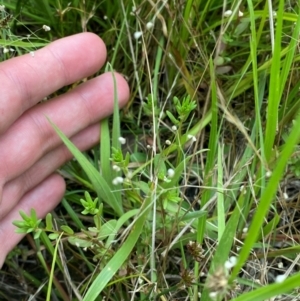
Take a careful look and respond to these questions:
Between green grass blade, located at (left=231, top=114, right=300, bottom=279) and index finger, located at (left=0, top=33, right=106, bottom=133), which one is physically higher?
green grass blade, located at (left=231, top=114, right=300, bottom=279)

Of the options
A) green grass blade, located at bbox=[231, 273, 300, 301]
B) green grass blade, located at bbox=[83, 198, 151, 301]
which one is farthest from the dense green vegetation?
green grass blade, located at bbox=[231, 273, 300, 301]

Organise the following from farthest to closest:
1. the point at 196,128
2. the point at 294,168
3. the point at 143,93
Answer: the point at 143,93, the point at 196,128, the point at 294,168

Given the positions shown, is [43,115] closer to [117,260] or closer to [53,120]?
[53,120]

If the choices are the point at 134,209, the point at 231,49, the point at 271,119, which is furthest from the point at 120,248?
the point at 231,49

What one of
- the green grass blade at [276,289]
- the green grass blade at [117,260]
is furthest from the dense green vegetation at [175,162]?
the green grass blade at [276,289]

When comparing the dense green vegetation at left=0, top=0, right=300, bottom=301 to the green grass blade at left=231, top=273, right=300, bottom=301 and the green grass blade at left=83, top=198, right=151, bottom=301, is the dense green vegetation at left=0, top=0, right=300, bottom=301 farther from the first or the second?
the green grass blade at left=231, top=273, right=300, bottom=301

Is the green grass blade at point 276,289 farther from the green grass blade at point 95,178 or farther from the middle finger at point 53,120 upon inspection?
the middle finger at point 53,120

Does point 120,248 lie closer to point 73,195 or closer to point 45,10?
point 73,195
